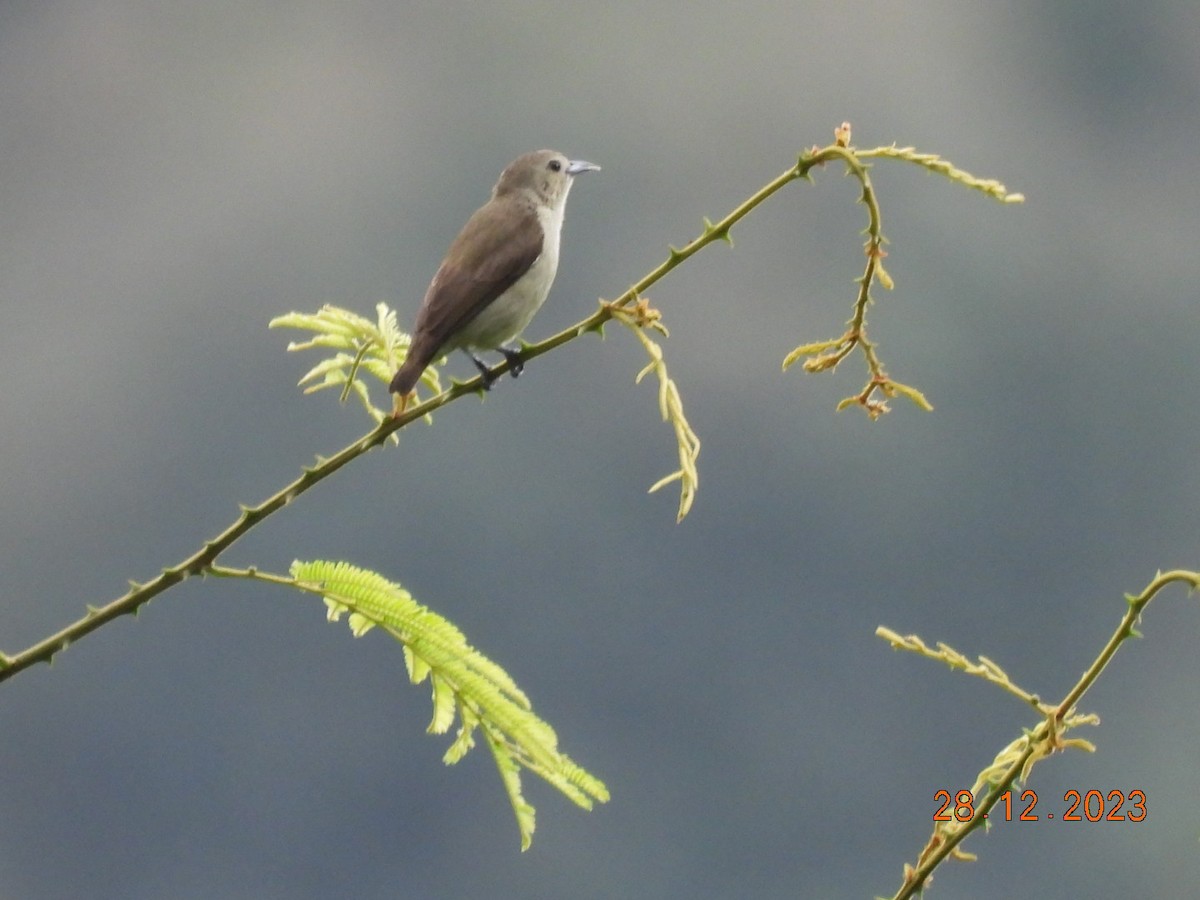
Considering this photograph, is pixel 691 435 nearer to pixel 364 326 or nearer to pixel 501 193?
pixel 364 326

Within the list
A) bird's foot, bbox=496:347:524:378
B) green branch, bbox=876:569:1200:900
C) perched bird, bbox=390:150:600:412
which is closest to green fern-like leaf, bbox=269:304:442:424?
bird's foot, bbox=496:347:524:378

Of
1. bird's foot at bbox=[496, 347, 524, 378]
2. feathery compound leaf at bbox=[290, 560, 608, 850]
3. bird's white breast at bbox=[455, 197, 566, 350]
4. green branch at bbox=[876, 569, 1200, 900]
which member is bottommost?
feathery compound leaf at bbox=[290, 560, 608, 850]

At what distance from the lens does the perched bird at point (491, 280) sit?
5.71 m

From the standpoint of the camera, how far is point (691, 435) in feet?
7.23

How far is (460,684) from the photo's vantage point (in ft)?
7.87

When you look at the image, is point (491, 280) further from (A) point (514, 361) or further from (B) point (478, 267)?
(A) point (514, 361)

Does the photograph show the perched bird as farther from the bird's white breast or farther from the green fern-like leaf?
the green fern-like leaf

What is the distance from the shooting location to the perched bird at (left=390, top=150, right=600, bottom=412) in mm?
5707

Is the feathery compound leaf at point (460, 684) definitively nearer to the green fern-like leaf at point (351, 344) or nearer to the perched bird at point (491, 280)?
the green fern-like leaf at point (351, 344)

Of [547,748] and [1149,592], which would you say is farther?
[547,748]

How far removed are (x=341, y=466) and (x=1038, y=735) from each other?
3.39 feet

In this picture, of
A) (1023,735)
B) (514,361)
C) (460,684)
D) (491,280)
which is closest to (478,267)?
(491,280)

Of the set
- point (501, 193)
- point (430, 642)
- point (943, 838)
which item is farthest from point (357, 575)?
point (501, 193)

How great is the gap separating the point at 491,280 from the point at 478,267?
0.07 m
